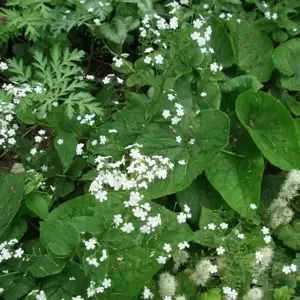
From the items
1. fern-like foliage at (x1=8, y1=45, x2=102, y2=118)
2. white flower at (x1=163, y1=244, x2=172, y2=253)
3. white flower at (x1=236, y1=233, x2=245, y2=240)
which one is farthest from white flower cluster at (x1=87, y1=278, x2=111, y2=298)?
fern-like foliage at (x1=8, y1=45, x2=102, y2=118)

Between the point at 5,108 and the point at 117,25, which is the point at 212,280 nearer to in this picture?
the point at 5,108

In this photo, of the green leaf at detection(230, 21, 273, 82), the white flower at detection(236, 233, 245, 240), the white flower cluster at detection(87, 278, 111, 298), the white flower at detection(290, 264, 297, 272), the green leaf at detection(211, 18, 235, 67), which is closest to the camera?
the white flower cluster at detection(87, 278, 111, 298)

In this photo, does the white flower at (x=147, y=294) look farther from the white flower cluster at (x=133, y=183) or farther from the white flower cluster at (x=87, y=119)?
the white flower cluster at (x=87, y=119)

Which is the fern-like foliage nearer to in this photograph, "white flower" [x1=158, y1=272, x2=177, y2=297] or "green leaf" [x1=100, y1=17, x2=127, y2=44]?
"green leaf" [x1=100, y1=17, x2=127, y2=44]

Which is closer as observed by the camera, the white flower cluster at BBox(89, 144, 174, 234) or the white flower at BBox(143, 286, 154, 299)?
the white flower cluster at BBox(89, 144, 174, 234)

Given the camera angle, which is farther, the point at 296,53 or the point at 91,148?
the point at 296,53

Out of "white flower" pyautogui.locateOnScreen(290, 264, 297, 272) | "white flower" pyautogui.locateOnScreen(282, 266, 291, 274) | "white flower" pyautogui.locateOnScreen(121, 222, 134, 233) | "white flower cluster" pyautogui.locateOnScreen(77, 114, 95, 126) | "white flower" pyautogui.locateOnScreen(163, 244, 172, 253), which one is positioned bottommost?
"white flower" pyautogui.locateOnScreen(290, 264, 297, 272)

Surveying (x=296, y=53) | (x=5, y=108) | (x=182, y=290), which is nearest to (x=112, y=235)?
(x=182, y=290)

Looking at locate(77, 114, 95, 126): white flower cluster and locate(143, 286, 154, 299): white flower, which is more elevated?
locate(77, 114, 95, 126): white flower cluster

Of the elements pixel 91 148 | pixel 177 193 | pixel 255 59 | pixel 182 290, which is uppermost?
pixel 255 59
